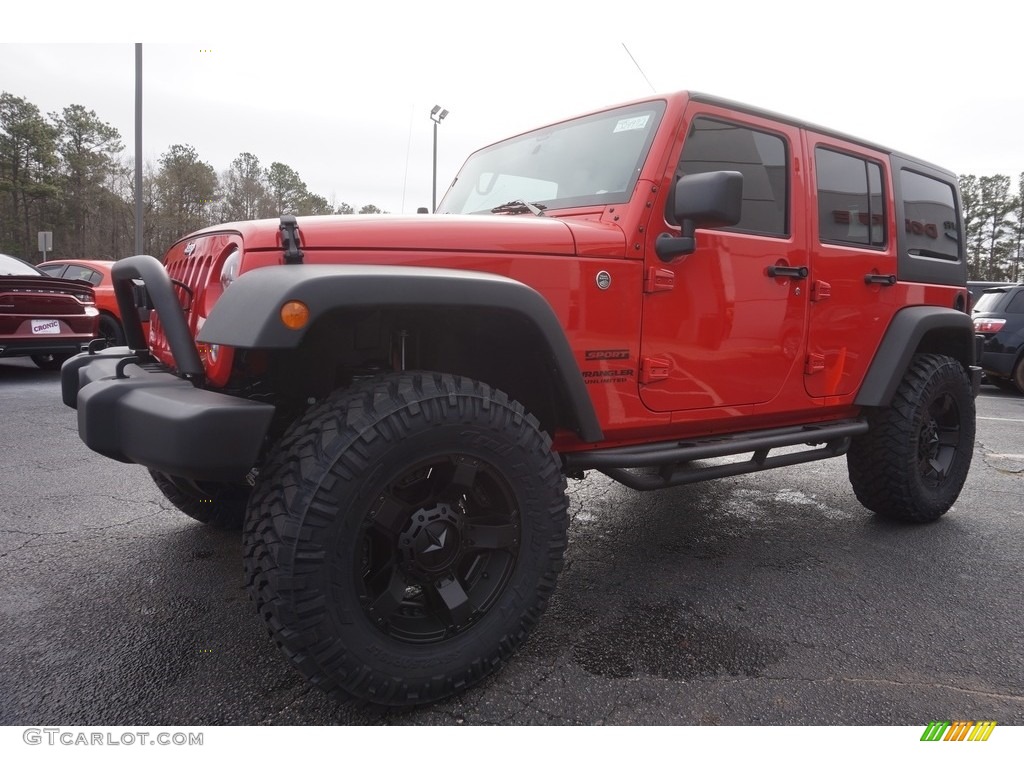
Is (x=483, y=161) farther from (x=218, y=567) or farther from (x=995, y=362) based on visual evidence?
(x=995, y=362)

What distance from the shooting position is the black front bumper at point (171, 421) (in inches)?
60.8

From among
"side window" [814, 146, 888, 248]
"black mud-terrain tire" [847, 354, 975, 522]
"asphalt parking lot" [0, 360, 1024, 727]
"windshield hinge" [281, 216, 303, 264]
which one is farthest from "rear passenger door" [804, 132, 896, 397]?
"windshield hinge" [281, 216, 303, 264]

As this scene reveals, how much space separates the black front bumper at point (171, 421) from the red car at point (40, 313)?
20.8 feet

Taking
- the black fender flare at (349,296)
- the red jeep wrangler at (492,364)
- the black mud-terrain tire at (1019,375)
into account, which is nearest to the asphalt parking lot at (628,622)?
the red jeep wrangler at (492,364)

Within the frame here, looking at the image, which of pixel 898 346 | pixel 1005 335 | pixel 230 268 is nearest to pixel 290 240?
pixel 230 268

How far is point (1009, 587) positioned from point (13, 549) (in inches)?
166

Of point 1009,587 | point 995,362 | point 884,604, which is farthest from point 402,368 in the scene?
point 995,362

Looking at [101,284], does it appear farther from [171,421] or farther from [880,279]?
[880,279]

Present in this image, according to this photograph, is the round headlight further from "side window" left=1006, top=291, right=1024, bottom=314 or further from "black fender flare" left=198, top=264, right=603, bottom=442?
"side window" left=1006, top=291, right=1024, bottom=314

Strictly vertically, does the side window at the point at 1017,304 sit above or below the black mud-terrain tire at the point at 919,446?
above

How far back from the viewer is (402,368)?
2053 mm

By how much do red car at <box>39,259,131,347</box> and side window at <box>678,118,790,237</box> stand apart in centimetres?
798

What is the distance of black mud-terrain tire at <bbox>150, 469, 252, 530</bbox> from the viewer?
8.19ft
